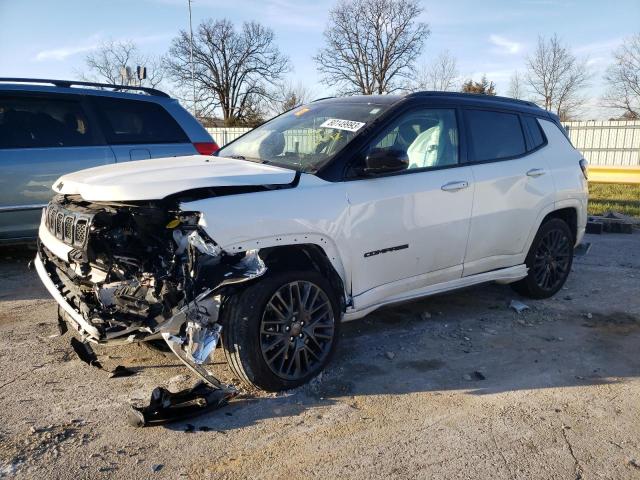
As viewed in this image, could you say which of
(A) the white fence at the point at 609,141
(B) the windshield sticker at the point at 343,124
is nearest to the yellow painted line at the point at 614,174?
(A) the white fence at the point at 609,141

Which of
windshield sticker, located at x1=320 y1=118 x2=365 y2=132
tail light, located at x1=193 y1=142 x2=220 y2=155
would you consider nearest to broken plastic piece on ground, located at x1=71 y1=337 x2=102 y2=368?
windshield sticker, located at x1=320 y1=118 x2=365 y2=132

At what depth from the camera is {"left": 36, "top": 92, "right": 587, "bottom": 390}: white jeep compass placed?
3.16 metres

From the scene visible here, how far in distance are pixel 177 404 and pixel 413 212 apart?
2062 mm

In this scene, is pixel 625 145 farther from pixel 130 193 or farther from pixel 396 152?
pixel 130 193

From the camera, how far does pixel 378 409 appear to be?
335 cm

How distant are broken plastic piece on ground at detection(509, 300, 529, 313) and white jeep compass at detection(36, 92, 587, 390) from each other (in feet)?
1.01

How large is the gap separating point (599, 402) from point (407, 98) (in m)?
2.50

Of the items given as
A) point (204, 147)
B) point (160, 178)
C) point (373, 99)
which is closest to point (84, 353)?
point (160, 178)

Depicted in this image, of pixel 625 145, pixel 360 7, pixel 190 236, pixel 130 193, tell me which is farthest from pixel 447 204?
pixel 360 7

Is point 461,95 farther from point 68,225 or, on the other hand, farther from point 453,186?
point 68,225

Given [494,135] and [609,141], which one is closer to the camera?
[494,135]

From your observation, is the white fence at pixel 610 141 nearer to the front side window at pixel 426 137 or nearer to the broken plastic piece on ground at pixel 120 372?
the front side window at pixel 426 137

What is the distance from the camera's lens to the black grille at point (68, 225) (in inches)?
128

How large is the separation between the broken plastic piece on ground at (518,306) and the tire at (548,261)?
0.19 meters
